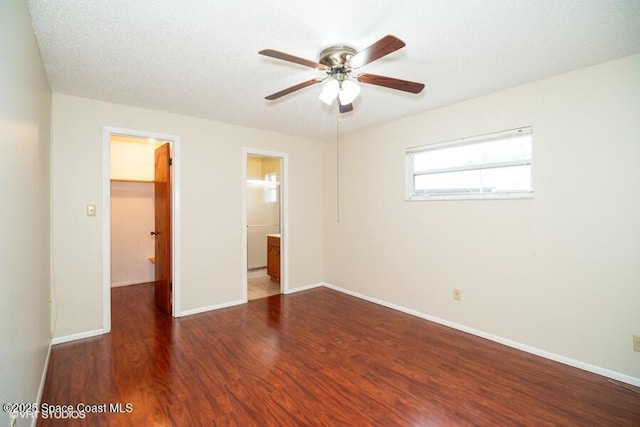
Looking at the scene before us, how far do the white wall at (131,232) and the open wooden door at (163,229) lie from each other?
4.25 ft

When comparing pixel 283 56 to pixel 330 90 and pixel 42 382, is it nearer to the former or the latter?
pixel 330 90

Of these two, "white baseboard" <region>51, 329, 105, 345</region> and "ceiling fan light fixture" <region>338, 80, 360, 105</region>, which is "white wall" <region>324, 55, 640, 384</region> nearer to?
"ceiling fan light fixture" <region>338, 80, 360, 105</region>

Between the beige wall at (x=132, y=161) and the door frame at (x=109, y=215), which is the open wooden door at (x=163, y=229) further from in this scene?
the beige wall at (x=132, y=161)

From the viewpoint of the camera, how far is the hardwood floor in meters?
1.84

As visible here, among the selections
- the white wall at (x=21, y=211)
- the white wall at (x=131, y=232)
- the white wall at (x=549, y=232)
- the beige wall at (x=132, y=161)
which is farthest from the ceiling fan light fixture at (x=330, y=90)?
the white wall at (x=131, y=232)

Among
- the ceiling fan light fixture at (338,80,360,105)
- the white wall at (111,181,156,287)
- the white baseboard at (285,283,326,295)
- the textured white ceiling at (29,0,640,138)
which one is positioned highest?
the textured white ceiling at (29,0,640,138)

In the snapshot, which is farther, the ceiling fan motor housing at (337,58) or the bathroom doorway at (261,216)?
the bathroom doorway at (261,216)

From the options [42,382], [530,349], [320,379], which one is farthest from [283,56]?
[530,349]

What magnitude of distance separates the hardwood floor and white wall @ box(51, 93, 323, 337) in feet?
1.91

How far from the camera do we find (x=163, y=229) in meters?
3.76

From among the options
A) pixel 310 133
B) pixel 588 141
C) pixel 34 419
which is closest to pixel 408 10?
pixel 588 141

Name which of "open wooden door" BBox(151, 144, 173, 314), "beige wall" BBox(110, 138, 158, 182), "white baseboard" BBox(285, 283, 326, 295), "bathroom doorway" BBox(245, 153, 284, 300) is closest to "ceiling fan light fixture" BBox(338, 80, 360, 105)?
"open wooden door" BBox(151, 144, 173, 314)

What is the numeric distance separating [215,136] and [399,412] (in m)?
3.54

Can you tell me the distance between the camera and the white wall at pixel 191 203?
2852mm
